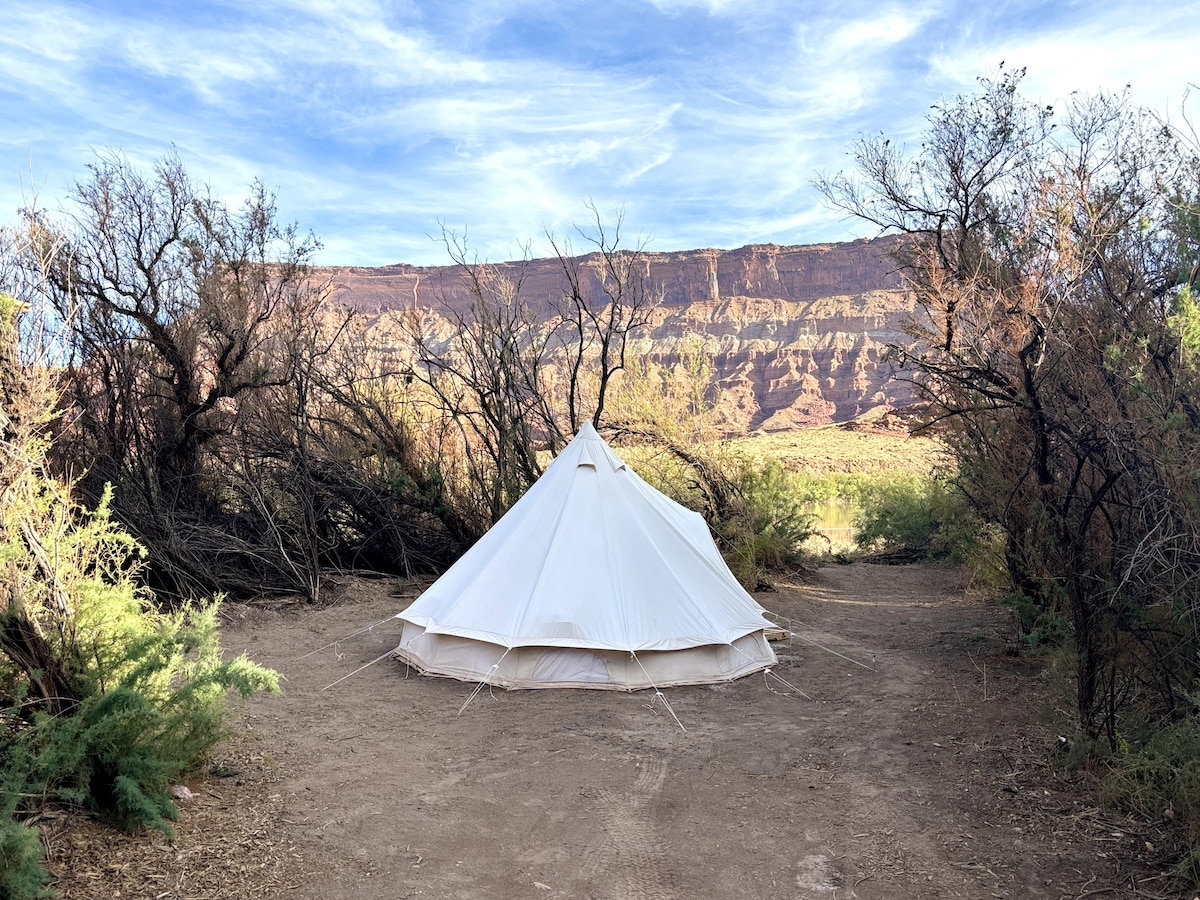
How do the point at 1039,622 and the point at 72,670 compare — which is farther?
the point at 1039,622

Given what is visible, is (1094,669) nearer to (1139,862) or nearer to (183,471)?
(1139,862)

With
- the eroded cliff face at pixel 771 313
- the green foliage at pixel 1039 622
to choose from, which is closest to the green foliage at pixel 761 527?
the green foliage at pixel 1039 622

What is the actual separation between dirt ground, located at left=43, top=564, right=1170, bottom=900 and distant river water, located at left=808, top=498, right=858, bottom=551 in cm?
1204

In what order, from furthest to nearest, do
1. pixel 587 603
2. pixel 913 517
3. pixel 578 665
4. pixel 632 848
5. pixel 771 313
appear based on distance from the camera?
pixel 771 313, pixel 913 517, pixel 587 603, pixel 578 665, pixel 632 848

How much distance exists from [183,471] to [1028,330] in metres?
10.4

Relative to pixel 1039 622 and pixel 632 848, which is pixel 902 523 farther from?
pixel 632 848

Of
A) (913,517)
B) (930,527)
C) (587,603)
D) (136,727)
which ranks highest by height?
(136,727)

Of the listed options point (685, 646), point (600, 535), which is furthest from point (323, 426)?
point (685, 646)

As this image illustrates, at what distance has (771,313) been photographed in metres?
65.4

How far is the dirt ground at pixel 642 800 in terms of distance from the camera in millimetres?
3750

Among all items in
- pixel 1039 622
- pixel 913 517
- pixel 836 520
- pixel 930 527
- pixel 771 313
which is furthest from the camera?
pixel 771 313

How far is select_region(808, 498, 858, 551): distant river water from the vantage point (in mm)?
20328

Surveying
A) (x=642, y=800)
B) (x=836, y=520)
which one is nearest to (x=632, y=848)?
(x=642, y=800)

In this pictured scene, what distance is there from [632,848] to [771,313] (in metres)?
63.8
